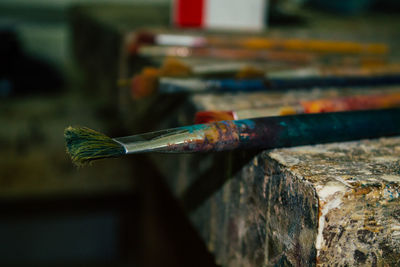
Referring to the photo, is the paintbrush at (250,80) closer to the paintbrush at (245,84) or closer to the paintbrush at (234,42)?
the paintbrush at (245,84)

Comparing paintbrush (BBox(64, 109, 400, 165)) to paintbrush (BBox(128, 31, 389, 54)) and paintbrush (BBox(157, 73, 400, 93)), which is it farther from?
paintbrush (BBox(128, 31, 389, 54))

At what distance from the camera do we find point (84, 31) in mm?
1820

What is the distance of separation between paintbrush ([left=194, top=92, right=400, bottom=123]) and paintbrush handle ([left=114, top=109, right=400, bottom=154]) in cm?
5

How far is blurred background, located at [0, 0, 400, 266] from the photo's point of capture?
1495 millimetres

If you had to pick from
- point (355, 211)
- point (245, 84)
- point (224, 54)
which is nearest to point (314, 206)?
point (355, 211)

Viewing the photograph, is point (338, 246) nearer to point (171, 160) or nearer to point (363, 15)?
point (171, 160)

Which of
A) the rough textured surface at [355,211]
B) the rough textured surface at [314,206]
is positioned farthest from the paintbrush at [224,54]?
the rough textured surface at [355,211]

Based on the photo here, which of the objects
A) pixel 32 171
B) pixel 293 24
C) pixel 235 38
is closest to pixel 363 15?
pixel 293 24

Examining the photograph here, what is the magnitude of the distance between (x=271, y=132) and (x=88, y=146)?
0.18m

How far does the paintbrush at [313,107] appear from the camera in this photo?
50 centimetres

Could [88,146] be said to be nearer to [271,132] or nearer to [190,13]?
[271,132]

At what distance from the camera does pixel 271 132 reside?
448mm

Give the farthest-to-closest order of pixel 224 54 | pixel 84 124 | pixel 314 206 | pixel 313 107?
1. pixel 84 124
2. pixel 224 54
3. pixel 313 107
4. pixel 314 206

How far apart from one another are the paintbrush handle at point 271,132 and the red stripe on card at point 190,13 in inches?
34.4
